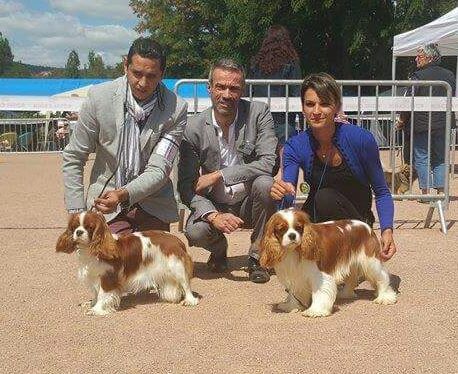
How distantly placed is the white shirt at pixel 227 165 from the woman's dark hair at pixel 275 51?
2.40 m

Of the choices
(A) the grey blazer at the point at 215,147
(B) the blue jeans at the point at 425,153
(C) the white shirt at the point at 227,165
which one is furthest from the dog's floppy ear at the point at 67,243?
(B) the blue jeans at the point at 425,153

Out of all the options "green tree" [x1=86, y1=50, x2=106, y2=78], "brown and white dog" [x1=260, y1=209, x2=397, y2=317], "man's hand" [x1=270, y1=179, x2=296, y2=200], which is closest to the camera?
"brown and white dog" [x1=260, y1=209, x2=397, y2=317]

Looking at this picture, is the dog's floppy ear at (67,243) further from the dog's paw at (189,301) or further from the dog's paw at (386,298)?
the dog's paw at (386,298)

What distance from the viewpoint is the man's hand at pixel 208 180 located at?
4828 millimetres

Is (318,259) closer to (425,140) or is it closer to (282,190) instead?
(282,190)

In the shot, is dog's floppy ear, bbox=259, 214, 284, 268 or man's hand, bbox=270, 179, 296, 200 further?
→ man's hand, bbox=270, 179, 296, 200

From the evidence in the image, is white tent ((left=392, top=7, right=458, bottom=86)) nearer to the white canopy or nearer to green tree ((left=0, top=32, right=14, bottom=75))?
the white canopy

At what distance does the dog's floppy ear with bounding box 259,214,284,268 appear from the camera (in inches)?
150

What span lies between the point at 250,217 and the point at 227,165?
43cm

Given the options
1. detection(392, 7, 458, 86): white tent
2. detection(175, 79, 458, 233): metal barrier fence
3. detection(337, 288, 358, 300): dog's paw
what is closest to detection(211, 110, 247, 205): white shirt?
detection(337, 288, 358, 300): dog's paw

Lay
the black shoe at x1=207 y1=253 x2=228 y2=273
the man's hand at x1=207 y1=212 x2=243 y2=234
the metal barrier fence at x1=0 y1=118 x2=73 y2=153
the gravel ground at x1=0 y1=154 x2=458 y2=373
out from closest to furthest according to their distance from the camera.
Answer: the gravel ground at x1=0 y1=154 x2=458 y2=373, the man's hand at x1=207 y1=212 x2=243 y2=234, the black shoe at x1=207 y1=253 x2=228 y2=273, the metal barrier fence at x1=0 y1=118 x2=73 y2=153

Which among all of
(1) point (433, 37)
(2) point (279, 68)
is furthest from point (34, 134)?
(2) point (279, 68)

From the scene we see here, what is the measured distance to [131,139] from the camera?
14.6 feet

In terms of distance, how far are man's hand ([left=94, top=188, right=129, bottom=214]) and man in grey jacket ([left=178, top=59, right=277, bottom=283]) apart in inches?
29.3
